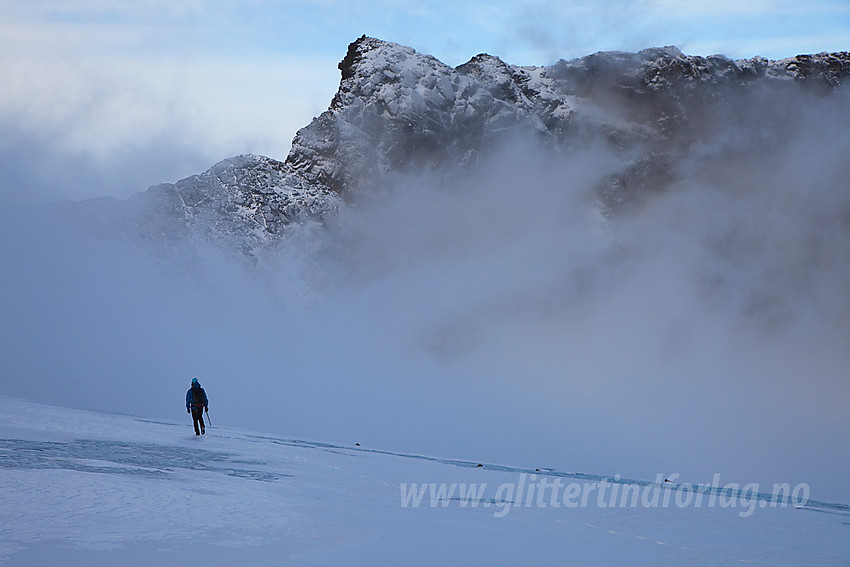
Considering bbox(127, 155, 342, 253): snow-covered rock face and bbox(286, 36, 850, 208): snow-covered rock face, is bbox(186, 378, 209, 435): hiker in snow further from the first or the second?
bbox(286, 36, 850, 208): snow-covered rock face

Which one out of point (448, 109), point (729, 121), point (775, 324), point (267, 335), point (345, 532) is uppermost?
point (729, 121)

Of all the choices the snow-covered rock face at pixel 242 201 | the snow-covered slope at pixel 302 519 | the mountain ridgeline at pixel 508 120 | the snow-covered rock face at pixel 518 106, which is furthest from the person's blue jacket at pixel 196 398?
the snow-covered rock face at pixel 518 106

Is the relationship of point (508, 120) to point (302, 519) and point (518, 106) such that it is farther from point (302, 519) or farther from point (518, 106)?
point (302, 519)

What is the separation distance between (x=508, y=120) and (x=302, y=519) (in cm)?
17555

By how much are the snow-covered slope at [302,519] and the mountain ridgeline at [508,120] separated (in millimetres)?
131122

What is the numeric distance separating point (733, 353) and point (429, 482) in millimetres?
162211

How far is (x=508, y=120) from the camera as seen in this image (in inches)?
7151

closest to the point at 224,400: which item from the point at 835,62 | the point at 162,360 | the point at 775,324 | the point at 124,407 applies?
the point at 162,360

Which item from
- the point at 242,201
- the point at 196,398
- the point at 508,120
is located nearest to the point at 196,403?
the point at 196,398

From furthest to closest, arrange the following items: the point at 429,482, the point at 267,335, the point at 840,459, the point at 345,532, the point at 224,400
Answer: the point at 840,459
the point at 267,335
the point at 224,400
the point at 429,482
the point at 345,532

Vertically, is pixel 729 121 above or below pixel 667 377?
above

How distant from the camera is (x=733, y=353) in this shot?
16762 centimetres

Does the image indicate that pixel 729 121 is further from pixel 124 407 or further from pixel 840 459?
pixel 124 407

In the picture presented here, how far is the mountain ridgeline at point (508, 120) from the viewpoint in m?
160
